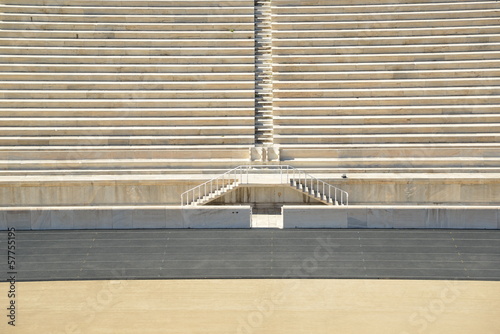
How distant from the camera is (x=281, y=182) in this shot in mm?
19328

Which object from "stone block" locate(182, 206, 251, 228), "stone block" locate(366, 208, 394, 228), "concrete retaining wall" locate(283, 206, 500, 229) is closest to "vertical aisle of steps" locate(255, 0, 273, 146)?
"stone block" locate(182, 206, 251, 228)

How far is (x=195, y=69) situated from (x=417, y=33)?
8.70m

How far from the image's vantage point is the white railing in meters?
19.3

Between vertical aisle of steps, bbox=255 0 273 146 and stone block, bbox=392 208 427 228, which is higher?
vertical aisle of steps, bbox=255 0 273 146

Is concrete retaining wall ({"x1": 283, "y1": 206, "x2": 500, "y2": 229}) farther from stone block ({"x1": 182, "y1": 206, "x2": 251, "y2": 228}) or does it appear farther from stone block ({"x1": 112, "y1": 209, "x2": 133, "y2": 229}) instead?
stone block ({"x1": 112, "y1": 209, "x2": 133, "y2": 229})

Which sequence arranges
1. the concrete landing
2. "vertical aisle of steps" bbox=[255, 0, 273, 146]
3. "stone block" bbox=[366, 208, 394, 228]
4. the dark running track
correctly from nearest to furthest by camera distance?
1. the dark running track
2. "stone block" bbox=[366, 208, 394, 228]
3. the concrete landing
4. "vertical aisle of steps" bbox=[255, 0, 273, 146]

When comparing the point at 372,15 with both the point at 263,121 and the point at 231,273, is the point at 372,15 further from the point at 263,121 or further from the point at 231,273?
the point at 231,273

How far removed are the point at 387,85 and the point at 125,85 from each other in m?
9.57

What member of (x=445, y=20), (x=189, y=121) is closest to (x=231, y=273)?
(x=189, y=121)

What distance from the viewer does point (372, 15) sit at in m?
24.7

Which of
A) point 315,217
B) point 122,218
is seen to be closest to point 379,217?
point 315,217

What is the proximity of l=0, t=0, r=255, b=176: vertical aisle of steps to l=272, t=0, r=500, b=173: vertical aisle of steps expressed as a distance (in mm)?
1840

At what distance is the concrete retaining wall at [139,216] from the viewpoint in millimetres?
16312

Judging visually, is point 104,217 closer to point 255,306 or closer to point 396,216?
point 255,306
